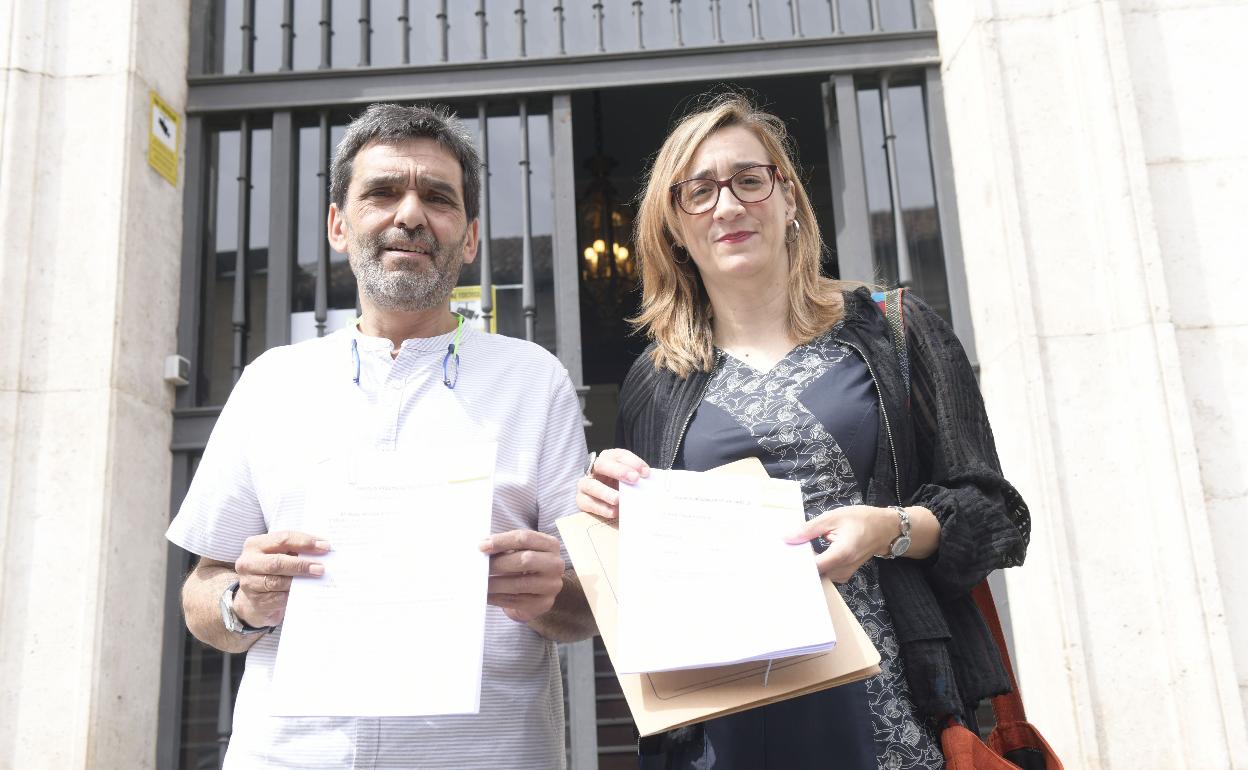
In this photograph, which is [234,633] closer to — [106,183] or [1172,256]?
[106,183]

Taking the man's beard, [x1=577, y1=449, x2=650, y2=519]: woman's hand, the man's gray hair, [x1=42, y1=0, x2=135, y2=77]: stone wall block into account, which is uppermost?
[x1=42, y1=0, x2=135, y2=77]: stone wall block

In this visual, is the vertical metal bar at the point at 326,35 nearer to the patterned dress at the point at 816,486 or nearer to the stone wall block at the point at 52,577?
the stone wall block at the point at 52,577

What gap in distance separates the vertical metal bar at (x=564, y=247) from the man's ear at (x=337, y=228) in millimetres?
2116

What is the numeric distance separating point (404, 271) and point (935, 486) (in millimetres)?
1224

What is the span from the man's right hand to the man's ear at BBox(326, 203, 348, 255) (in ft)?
2.69

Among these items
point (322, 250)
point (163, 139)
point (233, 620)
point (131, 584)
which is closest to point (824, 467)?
point (233, 620)

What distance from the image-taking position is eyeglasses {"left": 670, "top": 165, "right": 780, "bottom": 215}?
2014mm

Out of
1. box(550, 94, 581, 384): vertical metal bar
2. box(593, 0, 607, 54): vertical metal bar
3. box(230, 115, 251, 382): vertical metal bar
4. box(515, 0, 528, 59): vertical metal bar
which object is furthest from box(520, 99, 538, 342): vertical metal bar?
box(230, 115, 251, 382): vertical metal bar

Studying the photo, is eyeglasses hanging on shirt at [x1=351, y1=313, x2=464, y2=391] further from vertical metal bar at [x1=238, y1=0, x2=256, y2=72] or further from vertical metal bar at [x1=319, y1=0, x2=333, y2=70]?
vertical metal bar at [x1=238, y1=0, x2=256, y2=72]

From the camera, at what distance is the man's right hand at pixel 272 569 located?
1635mm

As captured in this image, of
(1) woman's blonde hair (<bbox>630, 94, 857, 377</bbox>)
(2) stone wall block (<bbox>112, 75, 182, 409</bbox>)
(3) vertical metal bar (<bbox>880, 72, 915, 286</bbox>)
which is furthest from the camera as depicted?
(3) vertical metal bar (<bbox>880, 72, 915, 286</bbox>)

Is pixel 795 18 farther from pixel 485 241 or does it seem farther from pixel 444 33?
pixel 485 241

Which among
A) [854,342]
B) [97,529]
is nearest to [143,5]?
[97,529]

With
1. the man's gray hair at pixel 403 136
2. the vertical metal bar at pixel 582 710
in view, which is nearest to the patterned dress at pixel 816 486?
the man's gray hair at pixel 403 136
